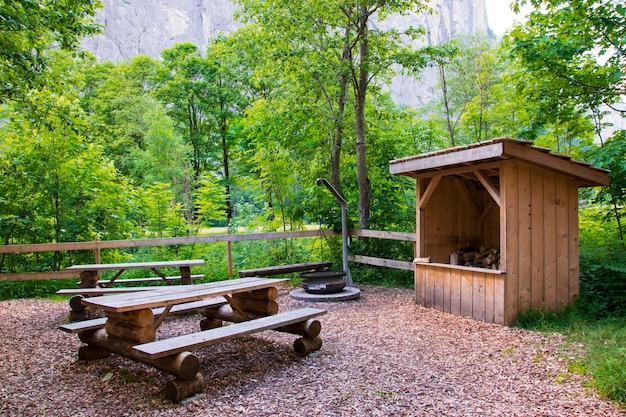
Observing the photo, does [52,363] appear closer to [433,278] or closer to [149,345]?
[149,345]

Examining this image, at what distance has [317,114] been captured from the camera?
33.3 feet

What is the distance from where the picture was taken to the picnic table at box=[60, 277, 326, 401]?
3291 mm

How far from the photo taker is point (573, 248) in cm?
593

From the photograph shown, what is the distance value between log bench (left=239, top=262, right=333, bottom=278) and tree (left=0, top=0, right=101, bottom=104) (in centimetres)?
406

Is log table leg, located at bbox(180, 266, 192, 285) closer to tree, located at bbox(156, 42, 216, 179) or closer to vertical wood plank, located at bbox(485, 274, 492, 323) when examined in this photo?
vertical wood plank, located at bbox(485, 274, 492, 323)

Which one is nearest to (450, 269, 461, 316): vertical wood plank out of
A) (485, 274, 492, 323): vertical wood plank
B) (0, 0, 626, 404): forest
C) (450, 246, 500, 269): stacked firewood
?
(485, 274, 492, 323): vertical wood plank

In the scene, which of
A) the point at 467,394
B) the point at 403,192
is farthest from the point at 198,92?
the point at 467,394

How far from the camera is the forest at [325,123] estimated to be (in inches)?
253

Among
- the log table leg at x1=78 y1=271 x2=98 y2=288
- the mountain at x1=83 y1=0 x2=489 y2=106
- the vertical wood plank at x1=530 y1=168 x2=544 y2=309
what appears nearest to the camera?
the vertical wood plank at x1=530 y1=168 x2=544 y2=309

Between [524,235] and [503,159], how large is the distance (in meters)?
1.01

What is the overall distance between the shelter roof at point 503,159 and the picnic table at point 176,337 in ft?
9.02

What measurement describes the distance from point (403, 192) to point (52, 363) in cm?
818

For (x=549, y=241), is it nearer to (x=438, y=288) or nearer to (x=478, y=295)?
(x=478, y=295)

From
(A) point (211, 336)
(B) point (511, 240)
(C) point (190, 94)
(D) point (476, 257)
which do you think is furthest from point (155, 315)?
(C) point (190, 94)
